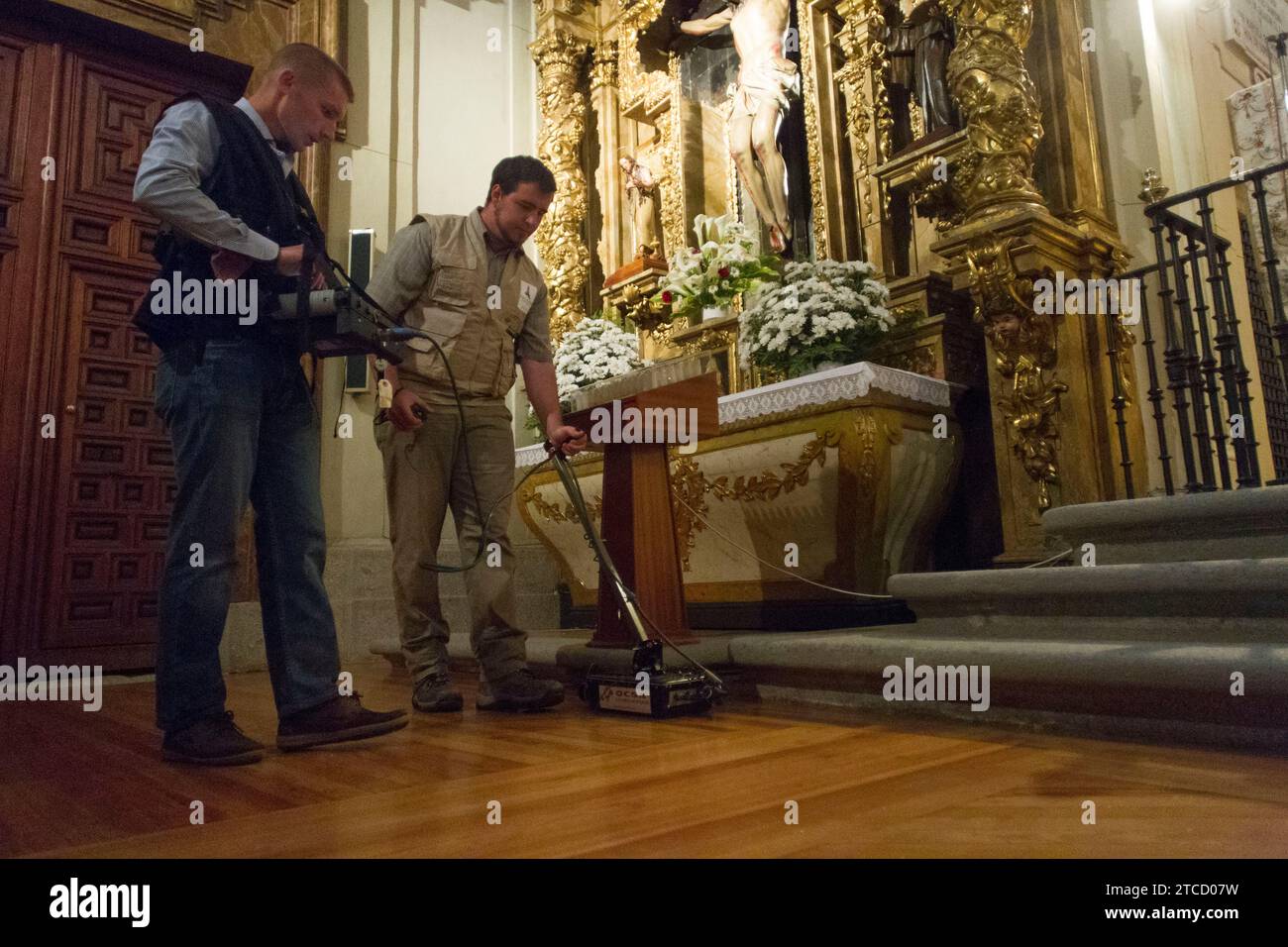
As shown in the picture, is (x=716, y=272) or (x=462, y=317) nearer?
(x=462, y=317)

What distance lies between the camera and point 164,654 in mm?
1699

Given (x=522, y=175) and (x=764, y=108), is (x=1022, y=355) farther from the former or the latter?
(x=764, y=108)

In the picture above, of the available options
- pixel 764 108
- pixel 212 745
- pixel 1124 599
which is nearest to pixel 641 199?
pixel 764 108

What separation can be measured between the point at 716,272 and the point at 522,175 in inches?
84.5

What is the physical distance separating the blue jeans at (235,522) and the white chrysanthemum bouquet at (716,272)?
113 inches

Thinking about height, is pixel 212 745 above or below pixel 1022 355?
below

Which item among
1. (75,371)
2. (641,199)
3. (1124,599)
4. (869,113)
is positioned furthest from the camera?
(641,199)

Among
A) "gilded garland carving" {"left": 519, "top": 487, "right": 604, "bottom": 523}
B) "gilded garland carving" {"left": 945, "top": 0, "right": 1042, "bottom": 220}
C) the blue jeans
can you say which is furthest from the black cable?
"gilded garland carving" {"left": 945, "top": 0, "right": 1042, "bottom": 220}

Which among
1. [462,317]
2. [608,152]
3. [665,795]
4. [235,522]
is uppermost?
[608,152]

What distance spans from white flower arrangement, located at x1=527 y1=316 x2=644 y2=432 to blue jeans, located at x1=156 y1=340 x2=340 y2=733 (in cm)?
277

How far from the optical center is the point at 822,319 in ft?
11.5

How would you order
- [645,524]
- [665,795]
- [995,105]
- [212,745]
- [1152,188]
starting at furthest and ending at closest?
[1152,188] < [995,105] < [645,524] < [212,745] < [665,795]
